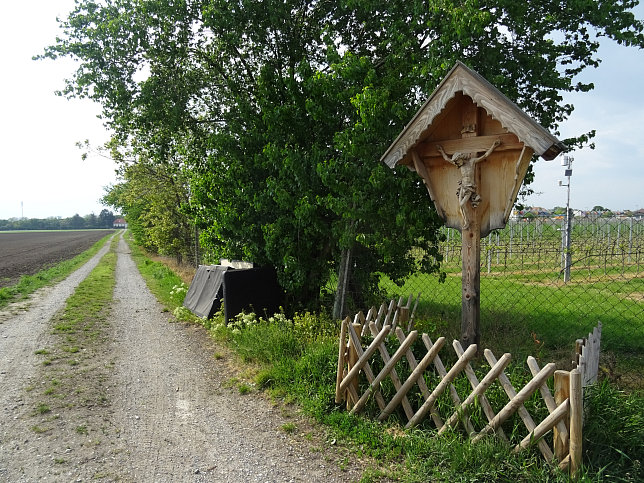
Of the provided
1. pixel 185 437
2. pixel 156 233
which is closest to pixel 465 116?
pixel 185 437

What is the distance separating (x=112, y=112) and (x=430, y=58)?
7394 mm

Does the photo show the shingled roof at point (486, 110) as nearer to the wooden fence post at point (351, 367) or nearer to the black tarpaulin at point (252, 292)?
the wooden fence post at point (351, 367)

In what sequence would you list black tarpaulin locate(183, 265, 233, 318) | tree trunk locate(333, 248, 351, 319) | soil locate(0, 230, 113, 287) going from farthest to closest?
1. soil locate(0, 230, 113, 287)
2. black tarpaulin locate(183, 265, 233, 318)
3. tree trunk locate(333, 248, 351, 319)

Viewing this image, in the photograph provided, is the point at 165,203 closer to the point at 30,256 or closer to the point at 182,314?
the point at 182,314

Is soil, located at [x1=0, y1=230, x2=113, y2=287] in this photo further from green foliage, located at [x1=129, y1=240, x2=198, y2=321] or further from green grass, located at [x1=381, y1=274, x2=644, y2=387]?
green grass, located at [x1=381, y1=274, x2=644, y2=387]

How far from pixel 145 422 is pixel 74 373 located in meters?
2.22

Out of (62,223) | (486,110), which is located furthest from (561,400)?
(62,223)

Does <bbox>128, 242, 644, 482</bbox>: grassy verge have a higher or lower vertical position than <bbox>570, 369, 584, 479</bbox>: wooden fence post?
lower

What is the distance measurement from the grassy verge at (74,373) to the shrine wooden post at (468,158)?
13.7 feet

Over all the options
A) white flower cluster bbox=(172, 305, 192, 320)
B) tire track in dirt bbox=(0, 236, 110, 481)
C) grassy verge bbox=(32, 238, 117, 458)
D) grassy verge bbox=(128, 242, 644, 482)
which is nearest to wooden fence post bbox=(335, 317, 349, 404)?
grassy verge bbox=(128, 242, 644, 482)

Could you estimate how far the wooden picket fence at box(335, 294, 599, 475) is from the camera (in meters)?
3.19

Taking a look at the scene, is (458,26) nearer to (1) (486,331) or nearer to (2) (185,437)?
(1) (486,331)

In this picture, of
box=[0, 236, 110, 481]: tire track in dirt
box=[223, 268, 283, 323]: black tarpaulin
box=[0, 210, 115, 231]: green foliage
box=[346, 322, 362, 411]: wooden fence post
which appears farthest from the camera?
box=[0, 210, 115, 231]: green foliage

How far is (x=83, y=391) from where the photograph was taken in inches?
217
